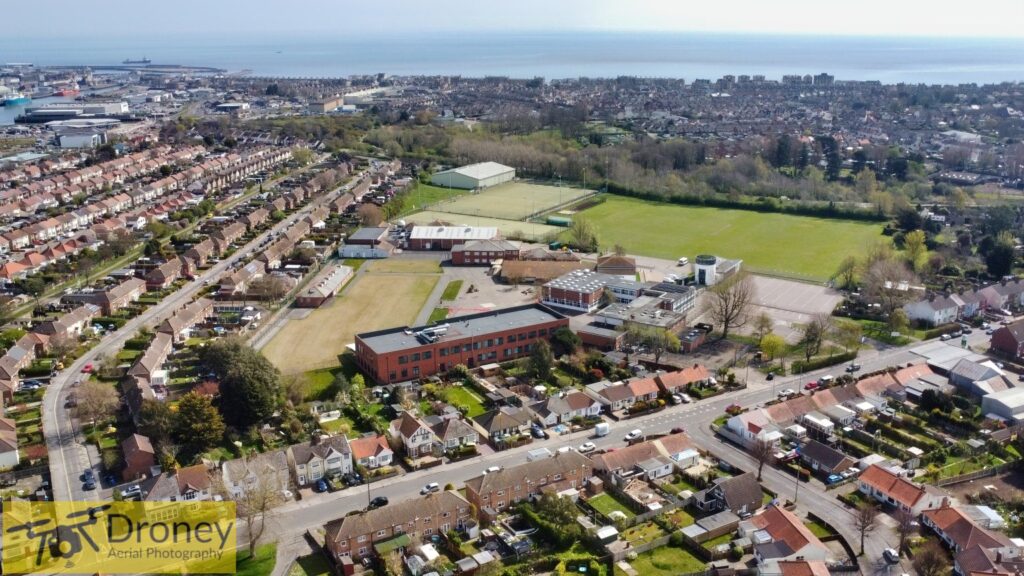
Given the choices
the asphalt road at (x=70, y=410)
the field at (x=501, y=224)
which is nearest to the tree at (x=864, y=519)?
the asphalt road at (x=70, y=410)

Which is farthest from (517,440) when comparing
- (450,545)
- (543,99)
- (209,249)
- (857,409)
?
(543,99)

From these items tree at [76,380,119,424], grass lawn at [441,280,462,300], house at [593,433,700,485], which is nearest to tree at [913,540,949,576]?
house at [593,433,700,485]

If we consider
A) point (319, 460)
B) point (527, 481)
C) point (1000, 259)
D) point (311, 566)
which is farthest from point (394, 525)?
point (1000, 259)

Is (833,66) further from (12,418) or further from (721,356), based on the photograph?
(12,418)

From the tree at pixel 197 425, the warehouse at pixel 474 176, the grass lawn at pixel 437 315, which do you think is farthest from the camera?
the warehouse at pixel 474 176

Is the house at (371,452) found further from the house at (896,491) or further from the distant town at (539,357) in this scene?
the house at (896,491)

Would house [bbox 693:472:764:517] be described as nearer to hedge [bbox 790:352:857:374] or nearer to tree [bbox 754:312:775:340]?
hedge [bbox 790:352:857:374]
